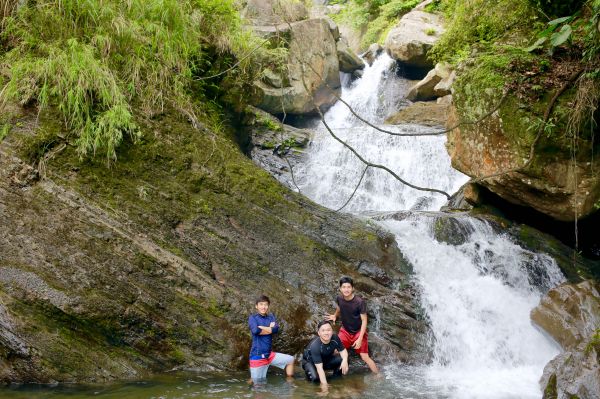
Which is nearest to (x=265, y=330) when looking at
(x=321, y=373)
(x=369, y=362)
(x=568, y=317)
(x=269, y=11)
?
(x=321, y=373)

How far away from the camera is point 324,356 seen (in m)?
6.05

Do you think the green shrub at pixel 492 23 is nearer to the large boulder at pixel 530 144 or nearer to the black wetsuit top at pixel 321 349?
the large boulder at pixel 530 144

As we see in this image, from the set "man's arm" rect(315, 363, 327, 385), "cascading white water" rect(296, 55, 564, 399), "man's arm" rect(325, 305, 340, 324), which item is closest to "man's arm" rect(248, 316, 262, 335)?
"man's arm" rect(315, 363, 327, 385)

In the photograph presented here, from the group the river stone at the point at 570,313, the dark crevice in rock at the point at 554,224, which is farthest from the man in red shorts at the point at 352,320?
the dark crevice in rock at the point at 554,224

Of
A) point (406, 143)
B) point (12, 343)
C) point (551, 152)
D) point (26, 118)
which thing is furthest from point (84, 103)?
point (406, 143)

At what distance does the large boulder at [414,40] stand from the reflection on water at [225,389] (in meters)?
16.2

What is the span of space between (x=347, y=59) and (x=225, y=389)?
18219 mm

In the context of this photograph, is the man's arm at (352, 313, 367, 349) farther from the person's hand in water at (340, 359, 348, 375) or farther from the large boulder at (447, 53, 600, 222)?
the large boulder at (447, 53, 600, 222)

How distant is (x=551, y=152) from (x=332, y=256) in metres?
4.08

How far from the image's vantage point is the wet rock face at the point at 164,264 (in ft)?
→ 18.0

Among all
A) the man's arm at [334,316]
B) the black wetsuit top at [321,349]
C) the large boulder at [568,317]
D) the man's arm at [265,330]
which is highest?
the large boulder at [568,317]

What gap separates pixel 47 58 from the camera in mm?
6449

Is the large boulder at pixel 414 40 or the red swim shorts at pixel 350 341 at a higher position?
the large boulder at pixel 414 40

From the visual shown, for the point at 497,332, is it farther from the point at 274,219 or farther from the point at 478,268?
the point at 274,219
